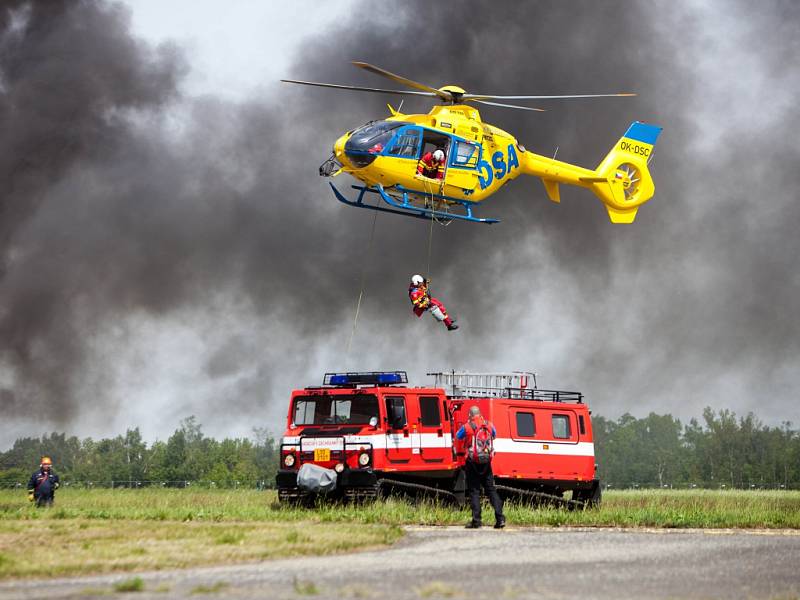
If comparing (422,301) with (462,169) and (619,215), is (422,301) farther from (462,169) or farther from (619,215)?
(619,215)

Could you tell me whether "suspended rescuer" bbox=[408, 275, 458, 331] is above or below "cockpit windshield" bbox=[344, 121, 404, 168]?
below

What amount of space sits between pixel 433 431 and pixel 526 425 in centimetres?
305

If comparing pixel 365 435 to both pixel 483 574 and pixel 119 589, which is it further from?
pixel 119 589

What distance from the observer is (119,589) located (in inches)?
395

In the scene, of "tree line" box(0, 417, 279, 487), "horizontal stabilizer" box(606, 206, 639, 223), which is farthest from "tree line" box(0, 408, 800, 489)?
"horizontal stabilizer" box(606, 206, 639, 223)

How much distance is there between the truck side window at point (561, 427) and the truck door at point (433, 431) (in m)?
3.54

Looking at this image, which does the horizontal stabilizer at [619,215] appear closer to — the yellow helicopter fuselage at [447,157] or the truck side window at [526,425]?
the yellow helicopter fuselage at [447,157]

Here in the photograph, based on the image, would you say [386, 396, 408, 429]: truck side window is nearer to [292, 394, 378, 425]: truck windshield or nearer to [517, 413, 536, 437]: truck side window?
[292, 394, 378, 425]: truck windshield

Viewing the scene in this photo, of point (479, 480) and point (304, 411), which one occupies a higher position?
point (304, 411)

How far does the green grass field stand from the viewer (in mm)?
12523

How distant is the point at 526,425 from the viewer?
25.6 meters

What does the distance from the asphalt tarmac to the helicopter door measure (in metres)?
14.0

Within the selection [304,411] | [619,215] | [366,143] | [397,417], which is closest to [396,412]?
[397,417]

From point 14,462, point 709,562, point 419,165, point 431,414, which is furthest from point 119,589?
point 14,462
